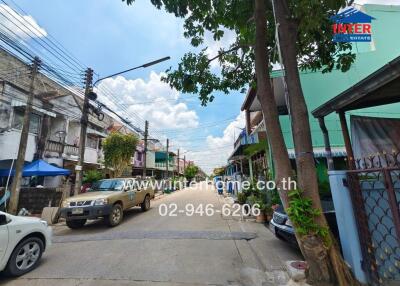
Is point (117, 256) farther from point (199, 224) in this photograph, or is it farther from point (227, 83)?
point (227, 83)

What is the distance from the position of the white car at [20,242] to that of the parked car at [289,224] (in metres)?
5.02

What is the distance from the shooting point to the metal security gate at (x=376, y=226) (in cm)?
334

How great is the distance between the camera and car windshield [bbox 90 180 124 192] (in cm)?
964

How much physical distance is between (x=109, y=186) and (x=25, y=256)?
5229 mm

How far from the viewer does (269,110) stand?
4043 millimetres

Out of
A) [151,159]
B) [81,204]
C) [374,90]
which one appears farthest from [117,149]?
[151,159]

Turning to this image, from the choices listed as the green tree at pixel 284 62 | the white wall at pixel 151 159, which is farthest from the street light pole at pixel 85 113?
the white wall at pixel 151 159

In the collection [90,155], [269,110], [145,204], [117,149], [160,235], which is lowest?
[160,235]

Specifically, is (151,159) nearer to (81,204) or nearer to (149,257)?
(81,204)

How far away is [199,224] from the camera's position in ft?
28.3

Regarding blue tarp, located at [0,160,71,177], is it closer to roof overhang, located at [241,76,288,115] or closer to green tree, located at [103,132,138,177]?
green tree, located at [103,132,138,177]

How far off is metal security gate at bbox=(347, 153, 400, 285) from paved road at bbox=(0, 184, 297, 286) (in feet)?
5.97

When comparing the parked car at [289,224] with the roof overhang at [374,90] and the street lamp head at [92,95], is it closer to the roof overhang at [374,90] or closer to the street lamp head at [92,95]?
the roof overhang at [374,90]

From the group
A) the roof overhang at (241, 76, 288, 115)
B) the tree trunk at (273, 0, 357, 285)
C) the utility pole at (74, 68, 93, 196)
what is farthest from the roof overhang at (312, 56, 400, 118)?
the utility pole at (74, 68, 93, 196)
